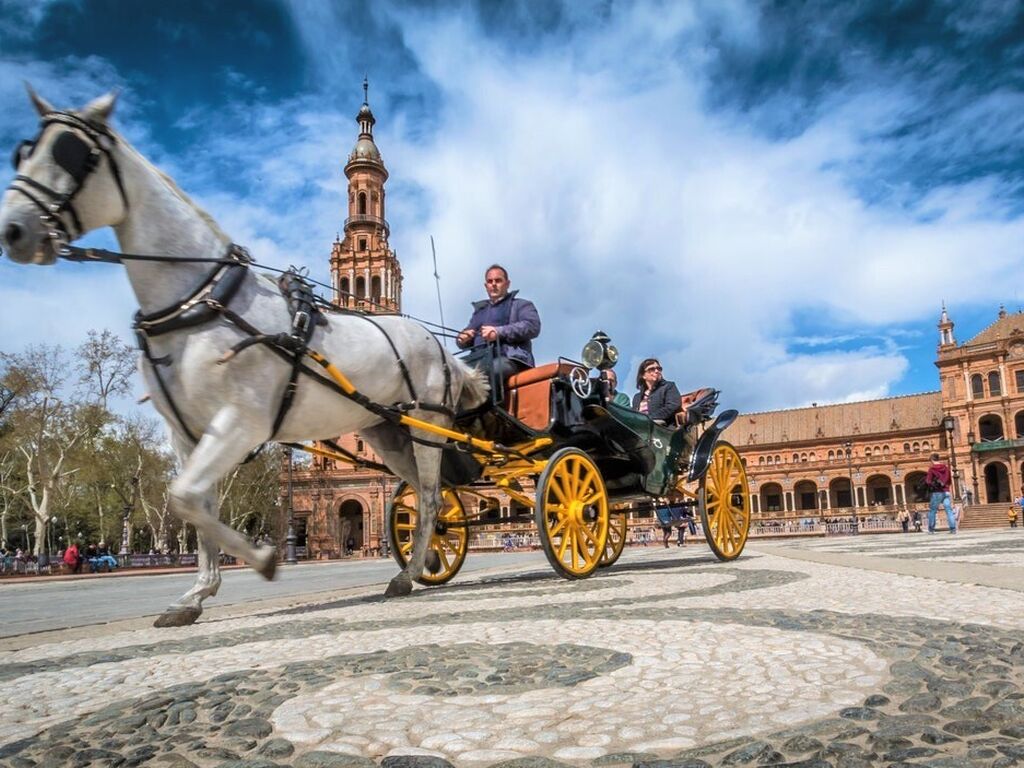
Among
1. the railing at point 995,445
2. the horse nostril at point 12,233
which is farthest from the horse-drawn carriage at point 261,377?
the railing at point 995,445

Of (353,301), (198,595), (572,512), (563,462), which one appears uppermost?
(353,301)

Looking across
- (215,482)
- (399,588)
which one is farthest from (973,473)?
(215,482)

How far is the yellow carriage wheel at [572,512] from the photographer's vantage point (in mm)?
5793

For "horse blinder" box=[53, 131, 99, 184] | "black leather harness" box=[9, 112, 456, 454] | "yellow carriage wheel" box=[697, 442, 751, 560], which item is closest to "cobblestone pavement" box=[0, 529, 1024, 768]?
"black leather harness" box=[9, 112, 456, 454]

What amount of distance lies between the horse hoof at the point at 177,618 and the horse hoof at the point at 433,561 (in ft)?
6.66

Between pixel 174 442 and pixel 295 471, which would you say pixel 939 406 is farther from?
pixel 174 442

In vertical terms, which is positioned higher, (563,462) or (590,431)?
(590,431)

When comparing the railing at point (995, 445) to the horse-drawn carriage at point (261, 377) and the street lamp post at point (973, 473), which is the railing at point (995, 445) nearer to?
the street lamp post at point (973, 473)

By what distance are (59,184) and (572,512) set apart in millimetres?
4138

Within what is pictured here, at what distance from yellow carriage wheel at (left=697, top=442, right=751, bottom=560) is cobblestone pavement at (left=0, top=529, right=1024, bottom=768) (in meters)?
3.80

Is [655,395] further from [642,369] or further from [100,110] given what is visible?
[100,110]

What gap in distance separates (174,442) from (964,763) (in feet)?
13.4

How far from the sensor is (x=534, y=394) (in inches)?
244

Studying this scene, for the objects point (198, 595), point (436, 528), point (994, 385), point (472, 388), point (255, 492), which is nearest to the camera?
point (198, 595)
